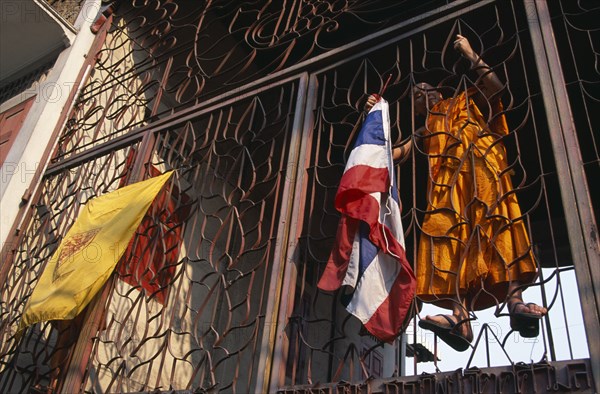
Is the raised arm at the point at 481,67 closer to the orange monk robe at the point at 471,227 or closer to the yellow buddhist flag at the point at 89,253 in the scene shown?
the orange monk robe at the point at 471,227

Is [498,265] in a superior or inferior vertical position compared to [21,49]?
inferior

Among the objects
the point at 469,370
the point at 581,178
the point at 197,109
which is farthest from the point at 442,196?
the point at 197,109

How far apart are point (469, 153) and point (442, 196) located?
29 centimetres

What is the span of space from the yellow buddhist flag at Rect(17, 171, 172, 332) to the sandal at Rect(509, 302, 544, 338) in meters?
2.56

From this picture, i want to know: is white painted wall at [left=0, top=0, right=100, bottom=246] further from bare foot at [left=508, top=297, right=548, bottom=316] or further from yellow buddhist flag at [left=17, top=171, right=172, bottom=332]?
bare foot at [left=508, top=297, right=548, bottom=316]

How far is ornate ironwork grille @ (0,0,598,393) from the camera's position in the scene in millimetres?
3236

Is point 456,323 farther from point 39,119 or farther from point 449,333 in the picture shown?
point 39,119

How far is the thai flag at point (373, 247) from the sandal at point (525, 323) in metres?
0.48

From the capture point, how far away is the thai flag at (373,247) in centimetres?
280

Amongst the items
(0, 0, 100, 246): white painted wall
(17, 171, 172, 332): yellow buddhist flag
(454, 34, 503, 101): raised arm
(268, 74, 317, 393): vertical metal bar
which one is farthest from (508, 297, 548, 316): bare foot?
(0, 0, 100, 246): white painted wall

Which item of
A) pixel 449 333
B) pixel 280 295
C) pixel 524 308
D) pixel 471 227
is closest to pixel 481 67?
pixel 471 227

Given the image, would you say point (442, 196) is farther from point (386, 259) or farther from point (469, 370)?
point (469, 370)

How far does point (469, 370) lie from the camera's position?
2.39 meters

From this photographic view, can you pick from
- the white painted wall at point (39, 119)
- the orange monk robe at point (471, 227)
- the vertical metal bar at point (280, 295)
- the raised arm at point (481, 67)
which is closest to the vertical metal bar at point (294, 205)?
the vertical metal bar at point (280, 295)
